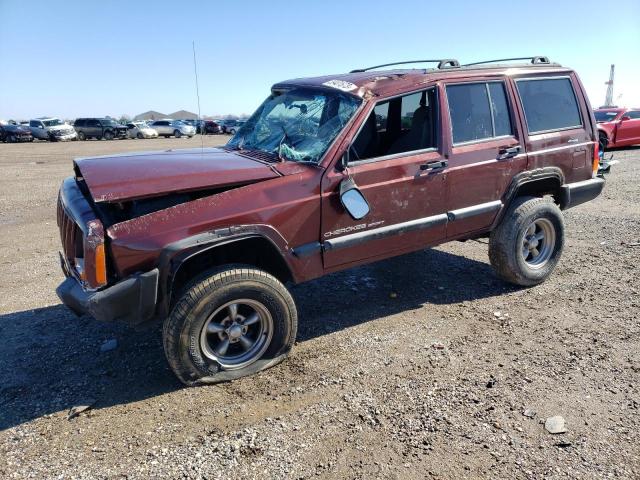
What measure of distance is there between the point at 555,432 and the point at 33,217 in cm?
873

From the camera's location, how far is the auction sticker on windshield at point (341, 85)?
389 cm

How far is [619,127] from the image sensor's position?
16047 millimetres

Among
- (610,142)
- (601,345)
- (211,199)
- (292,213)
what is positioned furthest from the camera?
(610,142)

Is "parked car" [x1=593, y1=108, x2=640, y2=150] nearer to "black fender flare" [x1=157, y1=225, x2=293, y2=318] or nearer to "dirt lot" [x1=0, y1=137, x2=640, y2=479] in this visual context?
"dirt lot" [x1=0, y1=137, x2=640, y2=479]

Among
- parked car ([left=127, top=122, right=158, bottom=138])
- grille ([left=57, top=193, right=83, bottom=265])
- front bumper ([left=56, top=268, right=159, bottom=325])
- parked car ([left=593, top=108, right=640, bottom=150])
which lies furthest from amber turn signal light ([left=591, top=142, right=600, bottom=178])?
parked car ([left=127, top=122, right=158, bottom=138])

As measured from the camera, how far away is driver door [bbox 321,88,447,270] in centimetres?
364

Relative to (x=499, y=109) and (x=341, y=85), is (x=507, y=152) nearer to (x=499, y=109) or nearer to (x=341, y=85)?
(x=499, y=109)

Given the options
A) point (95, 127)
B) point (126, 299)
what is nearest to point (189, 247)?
point (126, 299)

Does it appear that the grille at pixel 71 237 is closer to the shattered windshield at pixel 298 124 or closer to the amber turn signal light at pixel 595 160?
the shattered windshield at pixel 298 124

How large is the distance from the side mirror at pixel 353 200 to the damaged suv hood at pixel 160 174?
21.0 inches

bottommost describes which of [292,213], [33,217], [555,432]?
[555,432]

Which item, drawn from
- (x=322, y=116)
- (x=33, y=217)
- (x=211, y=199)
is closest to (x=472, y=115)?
(x=322, y=116)

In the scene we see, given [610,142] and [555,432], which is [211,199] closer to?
[555,432]

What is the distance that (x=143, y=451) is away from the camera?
2723 millimetres
